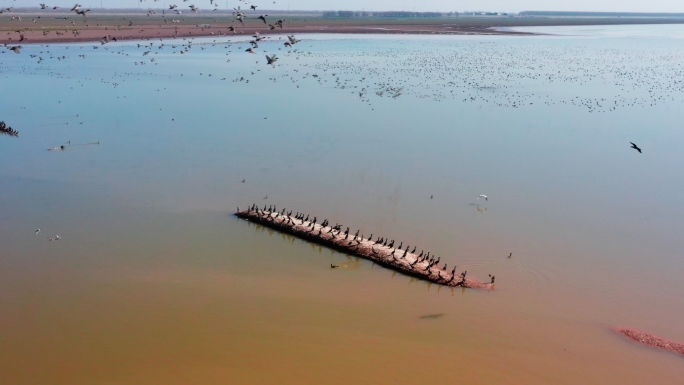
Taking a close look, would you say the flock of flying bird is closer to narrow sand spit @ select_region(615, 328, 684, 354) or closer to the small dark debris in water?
narrow sand spit @ select_region(615, 328, 684, 354)

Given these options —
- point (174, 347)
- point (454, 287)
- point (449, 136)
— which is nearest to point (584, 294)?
point (454, 287)

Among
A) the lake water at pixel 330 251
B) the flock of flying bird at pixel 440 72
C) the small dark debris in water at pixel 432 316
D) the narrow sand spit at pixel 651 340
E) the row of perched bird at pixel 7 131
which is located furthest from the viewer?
the flock of flying bird at pixel 440 72

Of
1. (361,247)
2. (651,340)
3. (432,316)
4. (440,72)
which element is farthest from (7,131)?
(440,72)

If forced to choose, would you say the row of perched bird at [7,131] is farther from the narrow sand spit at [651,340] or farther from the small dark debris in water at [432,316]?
the narrow sand spit at [651,340]

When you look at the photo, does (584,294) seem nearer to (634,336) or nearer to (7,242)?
(634,336)

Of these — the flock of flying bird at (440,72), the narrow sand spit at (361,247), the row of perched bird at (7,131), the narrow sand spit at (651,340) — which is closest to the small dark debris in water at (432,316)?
the narrow sand spit at (361,247)

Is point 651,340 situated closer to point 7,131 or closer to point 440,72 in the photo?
point 7,131
